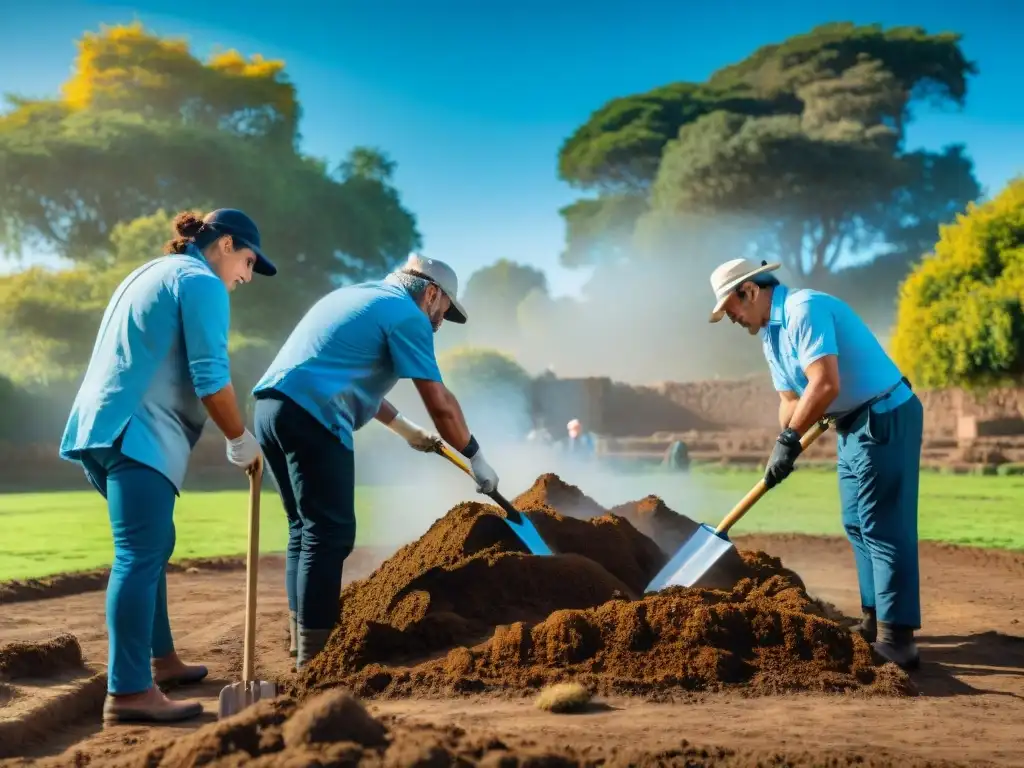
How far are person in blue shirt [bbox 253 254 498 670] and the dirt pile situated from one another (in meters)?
0.32

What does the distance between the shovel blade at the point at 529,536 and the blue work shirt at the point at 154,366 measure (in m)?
2.05

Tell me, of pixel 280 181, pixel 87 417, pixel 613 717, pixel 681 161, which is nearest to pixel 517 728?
pixel 613 717

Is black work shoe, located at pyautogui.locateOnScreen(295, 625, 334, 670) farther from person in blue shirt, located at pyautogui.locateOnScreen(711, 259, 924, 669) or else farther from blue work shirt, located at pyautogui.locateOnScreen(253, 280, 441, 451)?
person in blue shirt, located at pyautogui.locateOnScreen(711, 259, 924, 669)

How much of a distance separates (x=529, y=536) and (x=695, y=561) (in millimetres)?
871

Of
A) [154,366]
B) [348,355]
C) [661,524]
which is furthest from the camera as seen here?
[661,524]

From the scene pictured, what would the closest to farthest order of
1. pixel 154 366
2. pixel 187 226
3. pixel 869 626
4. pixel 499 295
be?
1. pixel 154 366
2. pixel 187 226
3. pixel 869 626
4. pixel 499 295

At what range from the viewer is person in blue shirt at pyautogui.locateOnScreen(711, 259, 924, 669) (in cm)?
486

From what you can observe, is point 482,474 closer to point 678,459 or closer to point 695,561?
point 695,561

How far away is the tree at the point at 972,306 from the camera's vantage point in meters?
22.4

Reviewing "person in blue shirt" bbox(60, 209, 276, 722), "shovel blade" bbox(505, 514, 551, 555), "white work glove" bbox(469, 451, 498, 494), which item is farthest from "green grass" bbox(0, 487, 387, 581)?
"person in blue shirt" bbox(60, 209, 276, 722)

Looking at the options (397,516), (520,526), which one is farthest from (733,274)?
(397,516)

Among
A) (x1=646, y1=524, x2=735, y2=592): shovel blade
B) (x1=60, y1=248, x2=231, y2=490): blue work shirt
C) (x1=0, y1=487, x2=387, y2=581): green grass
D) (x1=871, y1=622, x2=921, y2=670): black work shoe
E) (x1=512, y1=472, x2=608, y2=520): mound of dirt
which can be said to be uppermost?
(x1=60, y1=248, x2=231, y2=490): blue work shirt

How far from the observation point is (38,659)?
4.51 meters

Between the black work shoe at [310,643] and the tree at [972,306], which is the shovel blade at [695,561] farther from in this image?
the tree at [972,306]
